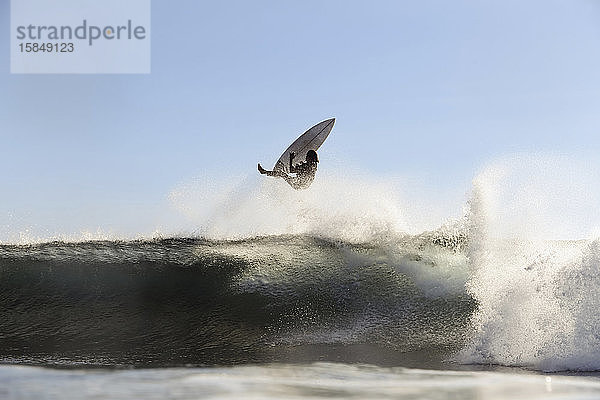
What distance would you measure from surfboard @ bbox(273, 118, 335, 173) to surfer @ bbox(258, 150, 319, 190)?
0.27ft

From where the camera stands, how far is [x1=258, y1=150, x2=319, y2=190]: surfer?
11.9 metres

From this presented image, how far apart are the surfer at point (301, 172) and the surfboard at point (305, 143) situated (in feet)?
0.27

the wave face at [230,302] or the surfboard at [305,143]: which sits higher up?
the surfboard at [305,143]

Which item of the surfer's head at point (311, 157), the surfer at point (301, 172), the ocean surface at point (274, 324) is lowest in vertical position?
the ocean surface at point (274, 324)

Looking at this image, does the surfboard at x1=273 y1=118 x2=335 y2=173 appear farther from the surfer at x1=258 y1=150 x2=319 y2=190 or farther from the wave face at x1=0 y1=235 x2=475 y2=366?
the wave face at x1=0 y1=235 x2=475 y2=366

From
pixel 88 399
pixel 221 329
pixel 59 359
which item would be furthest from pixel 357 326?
pixel 88 399

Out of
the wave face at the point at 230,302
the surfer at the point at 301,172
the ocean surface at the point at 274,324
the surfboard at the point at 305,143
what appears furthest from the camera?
the surfer at the point at 301,172

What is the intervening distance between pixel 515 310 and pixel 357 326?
6.93ft

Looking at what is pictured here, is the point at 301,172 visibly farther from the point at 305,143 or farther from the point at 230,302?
the point at 230,302

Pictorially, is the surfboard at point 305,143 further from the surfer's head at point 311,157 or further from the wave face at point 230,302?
the wave face at point 230,302

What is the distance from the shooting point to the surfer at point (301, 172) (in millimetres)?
11859

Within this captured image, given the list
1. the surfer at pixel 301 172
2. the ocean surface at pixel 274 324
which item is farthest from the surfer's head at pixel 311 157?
the ocean surface at pixel 274 324

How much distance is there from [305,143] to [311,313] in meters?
4.38

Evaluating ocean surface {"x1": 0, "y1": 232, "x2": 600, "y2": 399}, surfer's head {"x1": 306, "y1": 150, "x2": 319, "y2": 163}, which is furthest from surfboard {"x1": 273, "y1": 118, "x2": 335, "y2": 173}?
ocean surface {"x1": 0, "y1": 232, "x2": 600, "y2": 399}
